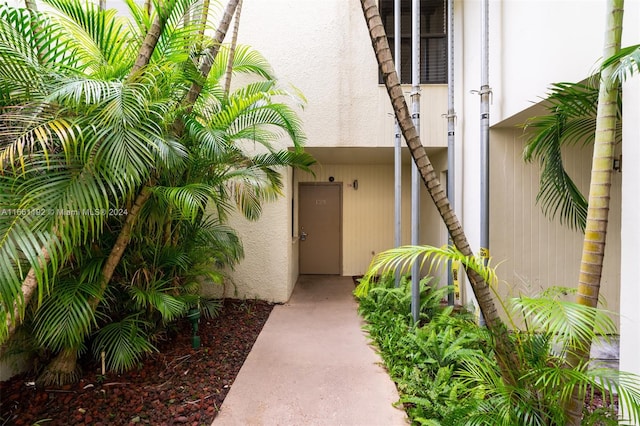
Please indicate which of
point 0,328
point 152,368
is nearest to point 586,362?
point 0,328

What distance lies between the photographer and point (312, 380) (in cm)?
235

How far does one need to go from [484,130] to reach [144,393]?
3.93 m

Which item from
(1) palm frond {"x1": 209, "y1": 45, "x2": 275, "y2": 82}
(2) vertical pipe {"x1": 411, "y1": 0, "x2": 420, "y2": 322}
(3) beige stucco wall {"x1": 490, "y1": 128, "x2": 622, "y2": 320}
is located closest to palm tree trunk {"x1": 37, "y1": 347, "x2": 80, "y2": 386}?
(1) palm frond {"x1": 209, "y1": 45, "x2": 275, "y2": 82}

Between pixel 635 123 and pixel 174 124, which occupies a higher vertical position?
pixel 174 124

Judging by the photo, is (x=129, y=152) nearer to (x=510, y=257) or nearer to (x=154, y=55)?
(x=154, y=55)

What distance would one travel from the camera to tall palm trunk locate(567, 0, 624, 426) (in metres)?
1.28

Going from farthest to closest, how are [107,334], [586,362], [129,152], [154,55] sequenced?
[107,334] < [154,55] < [129,152] < [586,362]

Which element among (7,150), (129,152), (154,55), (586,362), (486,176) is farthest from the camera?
(486,176)

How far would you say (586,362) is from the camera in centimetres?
133

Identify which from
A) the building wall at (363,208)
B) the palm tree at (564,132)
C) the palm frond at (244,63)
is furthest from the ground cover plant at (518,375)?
the building wall at (363,208)

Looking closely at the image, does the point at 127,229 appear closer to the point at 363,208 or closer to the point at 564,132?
the point at 564,132

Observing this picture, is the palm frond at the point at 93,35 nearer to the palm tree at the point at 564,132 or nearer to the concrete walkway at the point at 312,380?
the concrete walkway at the point at 312,380

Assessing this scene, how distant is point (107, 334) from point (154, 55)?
7.41 ft

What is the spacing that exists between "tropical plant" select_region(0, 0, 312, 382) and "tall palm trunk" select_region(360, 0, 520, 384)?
1399mm
